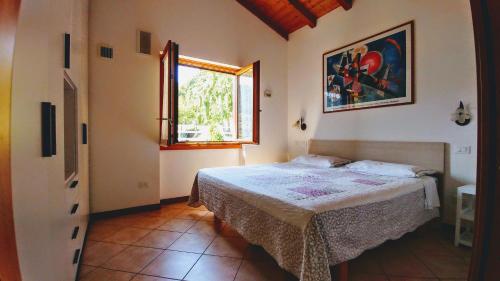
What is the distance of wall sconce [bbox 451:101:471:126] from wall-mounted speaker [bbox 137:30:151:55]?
3.86 m

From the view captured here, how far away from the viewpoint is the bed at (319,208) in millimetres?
1375

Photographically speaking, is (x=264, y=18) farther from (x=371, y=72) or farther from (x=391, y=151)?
(x=391, y=151)

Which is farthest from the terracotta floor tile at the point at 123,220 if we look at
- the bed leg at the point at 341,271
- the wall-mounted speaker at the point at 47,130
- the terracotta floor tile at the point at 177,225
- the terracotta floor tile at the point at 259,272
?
the bed leg at the point at 341,271

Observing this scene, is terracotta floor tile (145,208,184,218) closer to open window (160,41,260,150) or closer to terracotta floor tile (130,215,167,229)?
terracotta floor tile (130,215,167,229)

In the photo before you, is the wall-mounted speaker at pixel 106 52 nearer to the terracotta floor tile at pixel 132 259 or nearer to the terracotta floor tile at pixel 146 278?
the terracotta floor tile at pixel 132 259

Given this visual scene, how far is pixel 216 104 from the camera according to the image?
4.16 metres

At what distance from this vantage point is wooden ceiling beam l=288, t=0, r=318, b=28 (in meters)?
3.86

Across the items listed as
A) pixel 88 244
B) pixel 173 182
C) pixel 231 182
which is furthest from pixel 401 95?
pixel 88 244

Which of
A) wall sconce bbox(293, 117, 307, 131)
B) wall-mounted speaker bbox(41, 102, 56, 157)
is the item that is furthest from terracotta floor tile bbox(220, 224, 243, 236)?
wall sconce bbox(293, 117, 307, 131)

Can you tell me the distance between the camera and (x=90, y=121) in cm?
293

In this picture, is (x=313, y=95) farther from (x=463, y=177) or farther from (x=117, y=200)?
(x=117, y=200)

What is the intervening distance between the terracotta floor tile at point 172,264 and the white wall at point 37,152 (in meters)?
0.75

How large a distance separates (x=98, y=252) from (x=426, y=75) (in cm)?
394

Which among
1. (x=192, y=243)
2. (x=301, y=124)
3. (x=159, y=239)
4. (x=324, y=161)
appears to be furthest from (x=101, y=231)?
(x=301, y=124)
